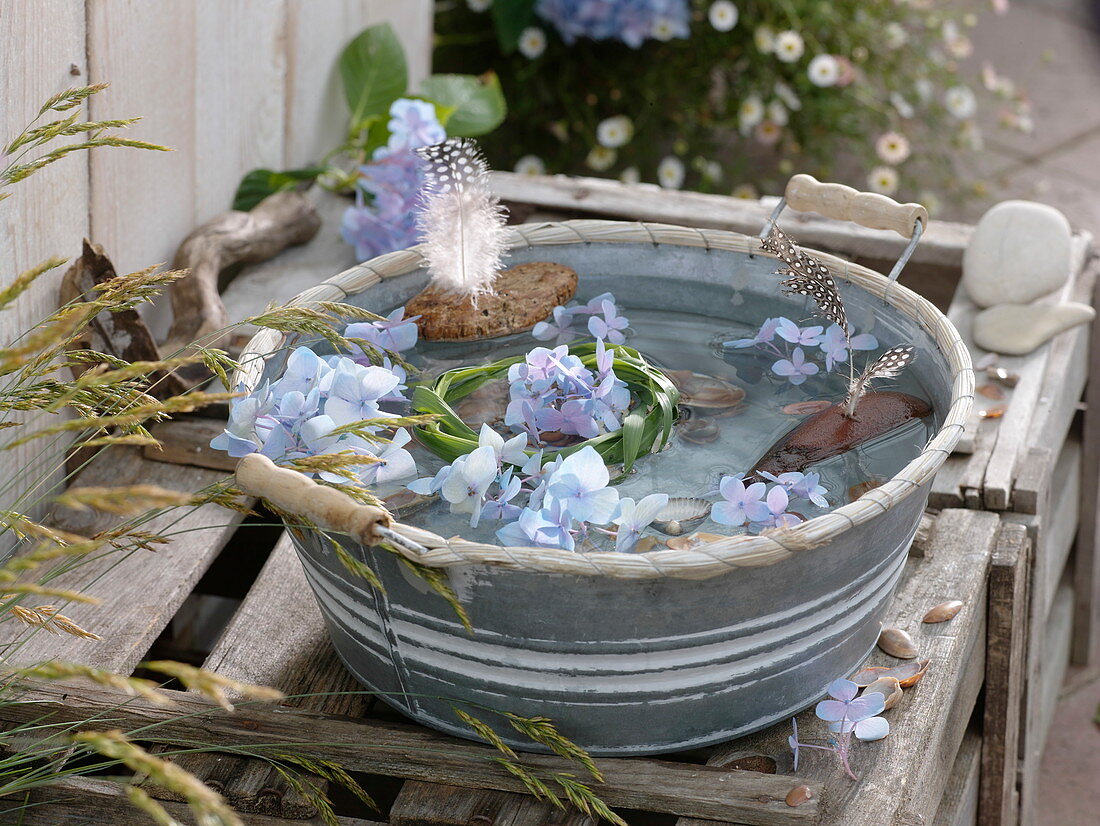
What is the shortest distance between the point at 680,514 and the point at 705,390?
27 centimetres

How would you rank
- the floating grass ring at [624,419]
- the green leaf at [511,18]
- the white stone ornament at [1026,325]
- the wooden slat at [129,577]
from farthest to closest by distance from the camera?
the green leaf at [511,18] < the white stone ornament at [1026,325] < the wooden slat at [129,577] < the floating grass ring at [624,419]

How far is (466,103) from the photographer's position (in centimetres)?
230

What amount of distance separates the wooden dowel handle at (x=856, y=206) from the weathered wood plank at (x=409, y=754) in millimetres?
652

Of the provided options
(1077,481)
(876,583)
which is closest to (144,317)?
(876,583)

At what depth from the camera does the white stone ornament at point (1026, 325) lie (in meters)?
1.87

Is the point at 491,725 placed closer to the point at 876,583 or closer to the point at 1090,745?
the point at 876,583

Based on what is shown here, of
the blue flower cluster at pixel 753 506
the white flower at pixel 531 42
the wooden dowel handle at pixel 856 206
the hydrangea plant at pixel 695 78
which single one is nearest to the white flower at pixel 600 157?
the hydrangea plant at pixel 695 78

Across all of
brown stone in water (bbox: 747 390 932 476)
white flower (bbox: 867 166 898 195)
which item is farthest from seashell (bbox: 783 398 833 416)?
white flower (bbox: 867 166 898 195)

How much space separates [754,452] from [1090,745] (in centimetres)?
139

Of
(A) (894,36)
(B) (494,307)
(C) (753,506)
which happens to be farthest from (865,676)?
(A) (894,36)

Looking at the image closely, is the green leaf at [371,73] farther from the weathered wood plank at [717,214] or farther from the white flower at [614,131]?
the white flower at [614,131]

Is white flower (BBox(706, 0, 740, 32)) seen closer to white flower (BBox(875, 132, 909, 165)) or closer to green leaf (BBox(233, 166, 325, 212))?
white flower (BBox(875, 132, 909, 165))

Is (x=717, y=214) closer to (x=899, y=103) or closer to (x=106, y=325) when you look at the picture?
(x=106, y=325)

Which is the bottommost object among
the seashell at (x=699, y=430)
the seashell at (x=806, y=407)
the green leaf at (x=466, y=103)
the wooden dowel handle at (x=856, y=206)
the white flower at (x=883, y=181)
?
the white flower at (x=883, y=181)
